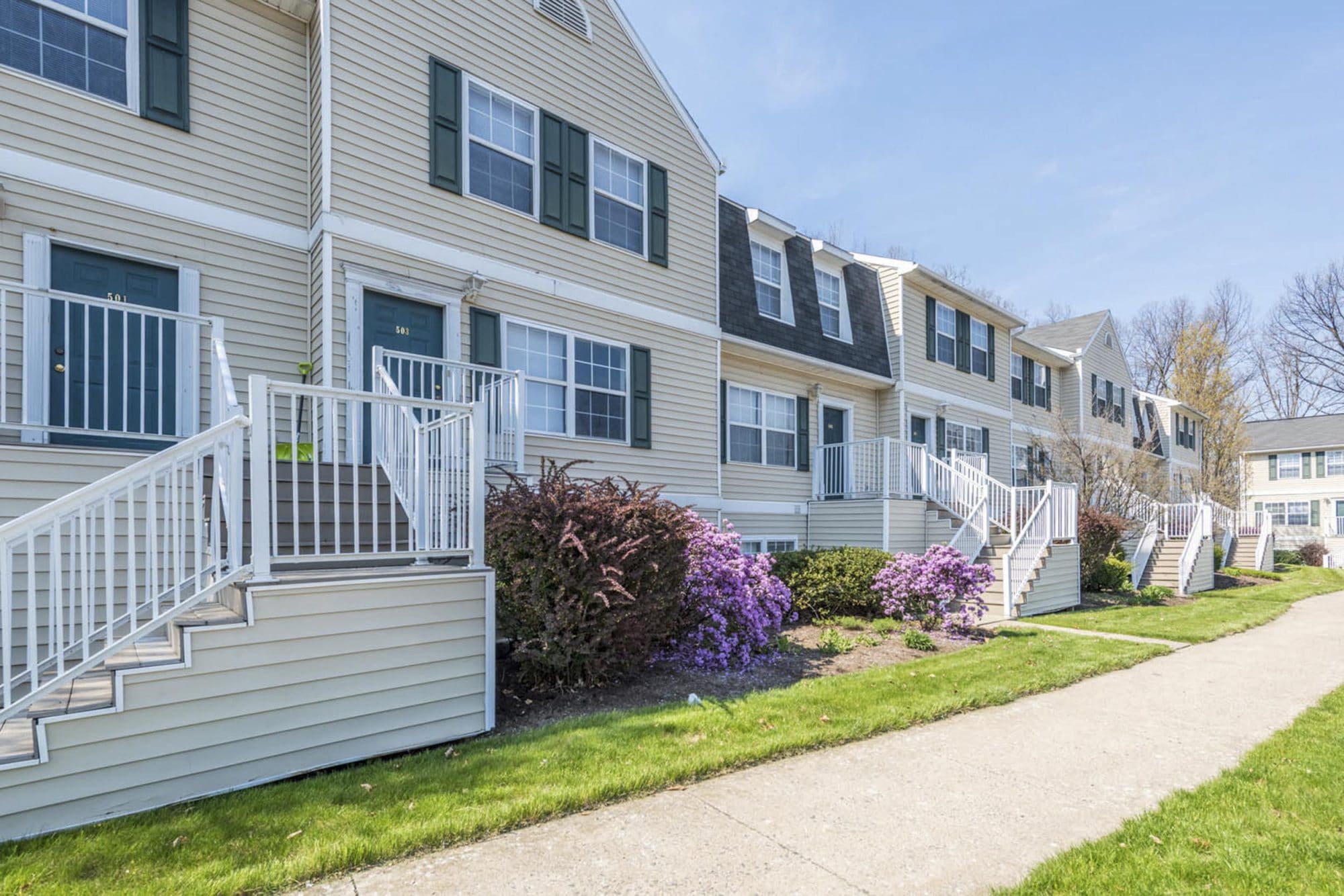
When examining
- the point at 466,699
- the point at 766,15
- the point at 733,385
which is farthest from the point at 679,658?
the point at 766,15

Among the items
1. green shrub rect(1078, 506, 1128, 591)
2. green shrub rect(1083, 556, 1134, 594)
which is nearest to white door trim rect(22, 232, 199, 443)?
green shrub rect(1078, 506, 1128, 591)

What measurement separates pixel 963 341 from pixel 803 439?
6.18 m

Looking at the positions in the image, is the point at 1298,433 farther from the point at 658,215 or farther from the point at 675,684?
the point at 675,684

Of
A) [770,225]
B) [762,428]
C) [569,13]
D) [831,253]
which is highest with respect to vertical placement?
[569,13]

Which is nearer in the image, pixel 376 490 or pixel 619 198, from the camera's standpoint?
pixel 376 490

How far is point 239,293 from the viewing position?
6773 millimetres

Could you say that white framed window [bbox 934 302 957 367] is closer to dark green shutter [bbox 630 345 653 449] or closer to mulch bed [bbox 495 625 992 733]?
dark green shutter [bbox 630 345 653 449]

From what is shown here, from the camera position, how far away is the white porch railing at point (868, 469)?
41.1 ft

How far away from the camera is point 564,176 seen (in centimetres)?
891

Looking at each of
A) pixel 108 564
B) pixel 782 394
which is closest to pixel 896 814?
pixel 108 564

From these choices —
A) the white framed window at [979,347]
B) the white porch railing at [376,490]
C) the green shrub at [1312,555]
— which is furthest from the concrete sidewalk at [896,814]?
the green shrub at [1312,555]

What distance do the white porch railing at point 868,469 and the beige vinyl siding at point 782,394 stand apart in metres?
0.28

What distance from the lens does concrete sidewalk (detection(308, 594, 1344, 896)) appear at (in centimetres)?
292

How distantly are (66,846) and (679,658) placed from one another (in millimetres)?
4369
